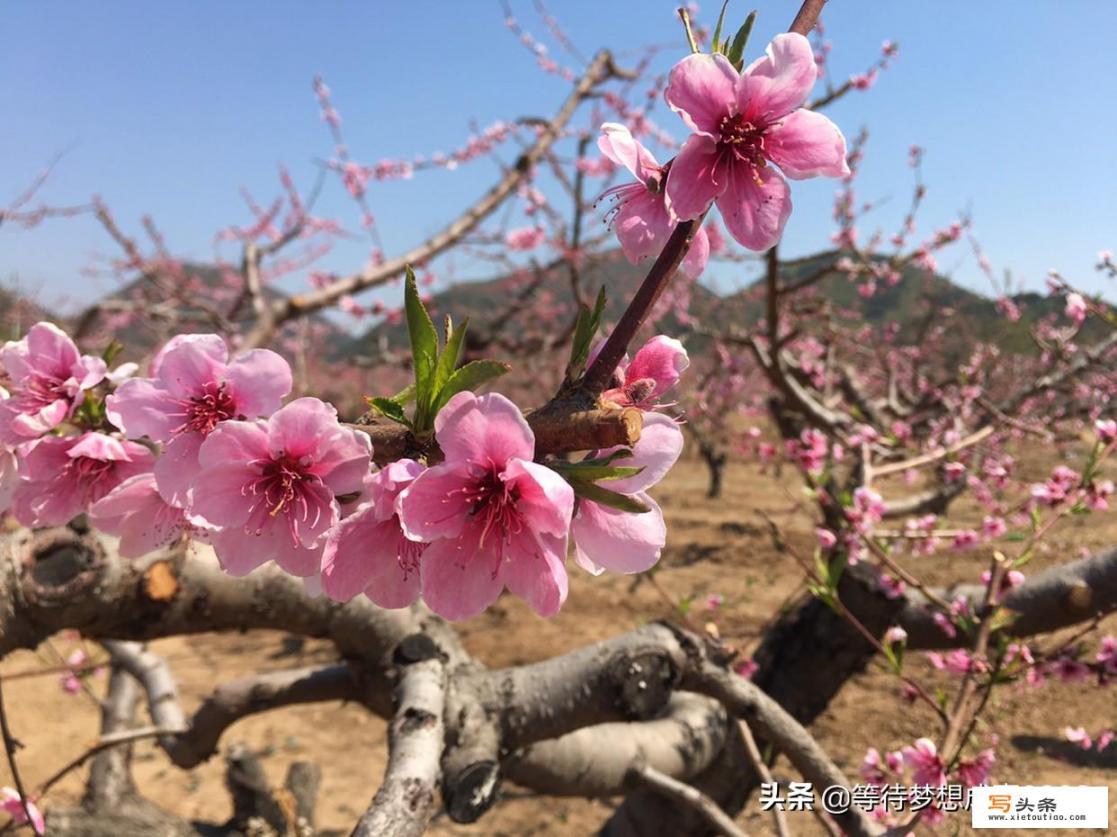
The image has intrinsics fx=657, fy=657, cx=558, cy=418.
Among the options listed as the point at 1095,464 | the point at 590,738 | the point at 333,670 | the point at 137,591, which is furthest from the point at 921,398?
the point at 137,591

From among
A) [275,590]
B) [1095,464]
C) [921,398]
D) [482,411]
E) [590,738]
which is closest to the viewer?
[482,411]

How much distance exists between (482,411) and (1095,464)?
268 cm

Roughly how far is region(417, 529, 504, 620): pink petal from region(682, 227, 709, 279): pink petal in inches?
17.5

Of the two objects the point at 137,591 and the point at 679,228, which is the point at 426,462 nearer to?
the point at 679,228

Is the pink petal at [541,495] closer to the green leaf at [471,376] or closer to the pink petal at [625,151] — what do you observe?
the green leaf at [471,376]

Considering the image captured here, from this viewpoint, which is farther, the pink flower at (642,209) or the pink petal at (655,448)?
the pink flower at (642,209)

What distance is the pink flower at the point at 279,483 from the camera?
715 millimetres

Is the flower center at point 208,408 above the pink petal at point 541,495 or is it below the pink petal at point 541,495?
above

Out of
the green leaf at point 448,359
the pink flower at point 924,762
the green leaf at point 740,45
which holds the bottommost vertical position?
the pink flower at point 924,762

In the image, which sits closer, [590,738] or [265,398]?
[265,398]

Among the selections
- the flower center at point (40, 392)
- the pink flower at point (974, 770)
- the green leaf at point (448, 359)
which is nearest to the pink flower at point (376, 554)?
the green leaf at point (448, 359)

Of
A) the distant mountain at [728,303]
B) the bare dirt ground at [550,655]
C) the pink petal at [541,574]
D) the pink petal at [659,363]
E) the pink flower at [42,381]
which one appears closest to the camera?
the pink petal at [541,574]

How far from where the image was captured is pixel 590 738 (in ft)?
7.17

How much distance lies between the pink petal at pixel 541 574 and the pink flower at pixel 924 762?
156 centimetres
